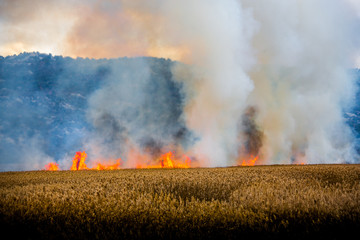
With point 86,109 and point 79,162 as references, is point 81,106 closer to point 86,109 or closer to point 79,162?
point 86,109

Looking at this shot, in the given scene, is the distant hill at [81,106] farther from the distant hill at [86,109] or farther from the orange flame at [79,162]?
the orange flame at [79,162]

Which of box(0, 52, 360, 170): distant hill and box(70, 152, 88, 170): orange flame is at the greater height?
box(0, 52, 360, 170): distant hill

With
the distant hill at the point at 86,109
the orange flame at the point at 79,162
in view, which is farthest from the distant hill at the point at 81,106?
the orange flame at the point at 79,162

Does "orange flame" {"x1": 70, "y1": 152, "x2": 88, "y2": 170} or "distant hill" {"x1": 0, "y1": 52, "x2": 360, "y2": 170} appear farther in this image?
"distant hill" {"x1": 0, "y1": 52, "x2": 360, "y2": 170}

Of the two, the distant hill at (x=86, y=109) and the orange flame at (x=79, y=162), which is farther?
the distant hill at (x=86, y=109)

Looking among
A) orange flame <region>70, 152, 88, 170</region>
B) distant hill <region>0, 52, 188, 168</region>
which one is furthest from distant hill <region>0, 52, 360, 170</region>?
orange flame <region>70, 152, 88, 170</region>

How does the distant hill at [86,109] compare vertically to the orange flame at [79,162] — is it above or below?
above

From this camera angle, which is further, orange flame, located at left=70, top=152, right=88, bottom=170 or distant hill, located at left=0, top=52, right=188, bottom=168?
distant hill, located at left=0, top=52, right=188, bottom=168

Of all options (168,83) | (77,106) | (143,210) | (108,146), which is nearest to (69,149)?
(108,146)

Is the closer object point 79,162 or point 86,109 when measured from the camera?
point 79,162

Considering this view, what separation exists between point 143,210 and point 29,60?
178438 millimetres

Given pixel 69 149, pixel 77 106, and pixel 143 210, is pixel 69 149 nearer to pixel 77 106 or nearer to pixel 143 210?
pixel 77 106

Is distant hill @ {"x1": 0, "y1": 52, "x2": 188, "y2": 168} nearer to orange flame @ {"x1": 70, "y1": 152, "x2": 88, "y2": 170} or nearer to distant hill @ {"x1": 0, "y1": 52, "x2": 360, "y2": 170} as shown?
distant hill @ {"x1": 0, "y1": 52, "x2": 360, "y2": 170}

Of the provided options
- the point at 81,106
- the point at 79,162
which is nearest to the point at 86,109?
the point at 81,106
